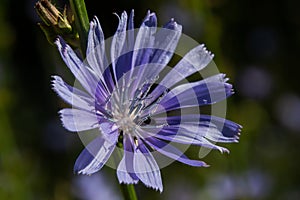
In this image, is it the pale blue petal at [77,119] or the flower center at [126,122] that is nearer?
the pale blue petal at [77,119]

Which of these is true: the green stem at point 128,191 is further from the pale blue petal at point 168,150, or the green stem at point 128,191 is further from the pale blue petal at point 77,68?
the pale blue petal at point 77,68

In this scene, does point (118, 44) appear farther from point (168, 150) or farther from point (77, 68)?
point (168, 150)

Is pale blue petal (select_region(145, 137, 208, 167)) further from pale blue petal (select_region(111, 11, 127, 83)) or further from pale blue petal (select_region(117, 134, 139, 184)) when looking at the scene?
pale blue petal (select_region(111, 11, 127, 83))

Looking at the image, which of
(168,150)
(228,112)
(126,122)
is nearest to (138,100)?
(126,122)

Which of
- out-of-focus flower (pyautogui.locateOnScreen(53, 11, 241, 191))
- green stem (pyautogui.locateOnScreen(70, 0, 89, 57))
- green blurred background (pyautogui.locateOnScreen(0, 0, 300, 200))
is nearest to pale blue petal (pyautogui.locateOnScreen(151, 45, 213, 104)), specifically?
out-of-focus flower (pyautogui.locateOnScreen(53, 11, 241, 191))

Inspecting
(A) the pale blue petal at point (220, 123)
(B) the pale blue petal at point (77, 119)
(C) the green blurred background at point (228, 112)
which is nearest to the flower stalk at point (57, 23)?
(B) the pale blue petal at point (77, 119)

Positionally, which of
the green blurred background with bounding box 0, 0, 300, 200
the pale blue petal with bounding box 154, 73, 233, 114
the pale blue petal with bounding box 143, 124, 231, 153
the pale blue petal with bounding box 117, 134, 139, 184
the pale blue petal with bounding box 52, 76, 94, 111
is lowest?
the green blurred background with bounding box 0, 0, 300, 200
